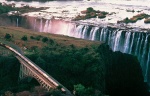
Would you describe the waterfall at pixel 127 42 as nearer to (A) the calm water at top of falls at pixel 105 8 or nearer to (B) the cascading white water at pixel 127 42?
(B) the cascading white water at pixel 127 42

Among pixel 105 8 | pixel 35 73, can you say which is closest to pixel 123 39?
pixel 35 73

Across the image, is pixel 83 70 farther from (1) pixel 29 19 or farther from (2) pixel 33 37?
(1) pixel 29 19

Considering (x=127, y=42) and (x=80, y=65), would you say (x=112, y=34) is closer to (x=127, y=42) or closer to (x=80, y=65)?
(x=127, y=42)

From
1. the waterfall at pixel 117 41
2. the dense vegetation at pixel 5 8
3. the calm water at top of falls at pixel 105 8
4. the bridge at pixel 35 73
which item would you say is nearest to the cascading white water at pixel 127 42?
the waterfall at pixel 117 41

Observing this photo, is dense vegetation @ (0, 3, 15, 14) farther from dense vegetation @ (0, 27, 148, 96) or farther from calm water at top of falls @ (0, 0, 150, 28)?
dense vegetation @ (0, 27, 148, 96)

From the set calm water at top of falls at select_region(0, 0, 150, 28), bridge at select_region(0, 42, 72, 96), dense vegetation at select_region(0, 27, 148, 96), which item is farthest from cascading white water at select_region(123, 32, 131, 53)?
bridge at select_region(0, 42, 72, 96)

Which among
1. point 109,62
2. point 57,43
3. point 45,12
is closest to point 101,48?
point 109,62
